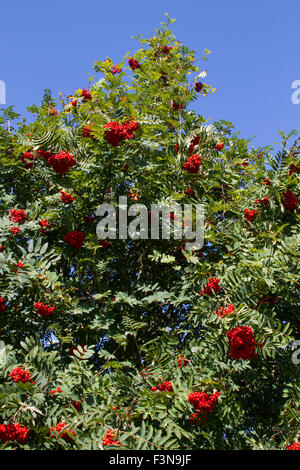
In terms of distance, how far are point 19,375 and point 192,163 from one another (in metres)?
2.62

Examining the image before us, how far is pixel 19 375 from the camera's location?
2.69 meters

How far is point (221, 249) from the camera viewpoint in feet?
13.3

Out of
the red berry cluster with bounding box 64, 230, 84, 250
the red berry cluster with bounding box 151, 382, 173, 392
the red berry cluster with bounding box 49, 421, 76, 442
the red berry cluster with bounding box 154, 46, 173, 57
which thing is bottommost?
the red berry cluster with bounding box 49, 421, 76, 442

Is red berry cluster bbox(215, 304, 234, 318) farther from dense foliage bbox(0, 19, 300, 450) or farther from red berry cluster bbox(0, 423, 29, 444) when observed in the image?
red berry cluster bbox(0, 423, 29, 444)

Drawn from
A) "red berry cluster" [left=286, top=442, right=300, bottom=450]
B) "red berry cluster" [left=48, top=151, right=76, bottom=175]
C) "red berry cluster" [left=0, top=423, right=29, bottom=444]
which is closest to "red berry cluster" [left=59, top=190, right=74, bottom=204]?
"red berry cluster" [left=48, top=151, right=76, bottom=175]

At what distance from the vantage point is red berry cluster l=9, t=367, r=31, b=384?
A: 2.68 metres

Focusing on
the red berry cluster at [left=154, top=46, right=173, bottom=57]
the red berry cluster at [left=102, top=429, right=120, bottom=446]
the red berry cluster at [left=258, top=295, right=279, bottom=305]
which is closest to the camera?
the red berry cluster at [left=102, top=429, right=120, bottom=446]

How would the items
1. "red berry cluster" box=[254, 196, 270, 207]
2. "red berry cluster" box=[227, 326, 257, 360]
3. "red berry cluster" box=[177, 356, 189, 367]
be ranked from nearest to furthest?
"red berry cluster" box=[227, 326, 257, 360], "red berry cluster" box=[177, 356, 189, 367], "red berry cluster" box=[254, 196, 270, 207]

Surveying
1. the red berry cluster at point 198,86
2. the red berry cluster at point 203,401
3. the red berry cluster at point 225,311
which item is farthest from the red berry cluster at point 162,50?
the red berry cluster at point 203,401

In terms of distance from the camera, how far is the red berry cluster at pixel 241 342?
2.62 meters

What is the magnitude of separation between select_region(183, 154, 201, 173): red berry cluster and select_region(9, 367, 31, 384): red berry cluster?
8.36 feet

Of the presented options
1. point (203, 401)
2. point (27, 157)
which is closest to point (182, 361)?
point (203, 401)

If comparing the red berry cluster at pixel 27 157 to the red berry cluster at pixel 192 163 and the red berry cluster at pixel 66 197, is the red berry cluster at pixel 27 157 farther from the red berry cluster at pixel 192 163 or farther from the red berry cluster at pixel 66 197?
the red berry cluster at pixel 192 163
